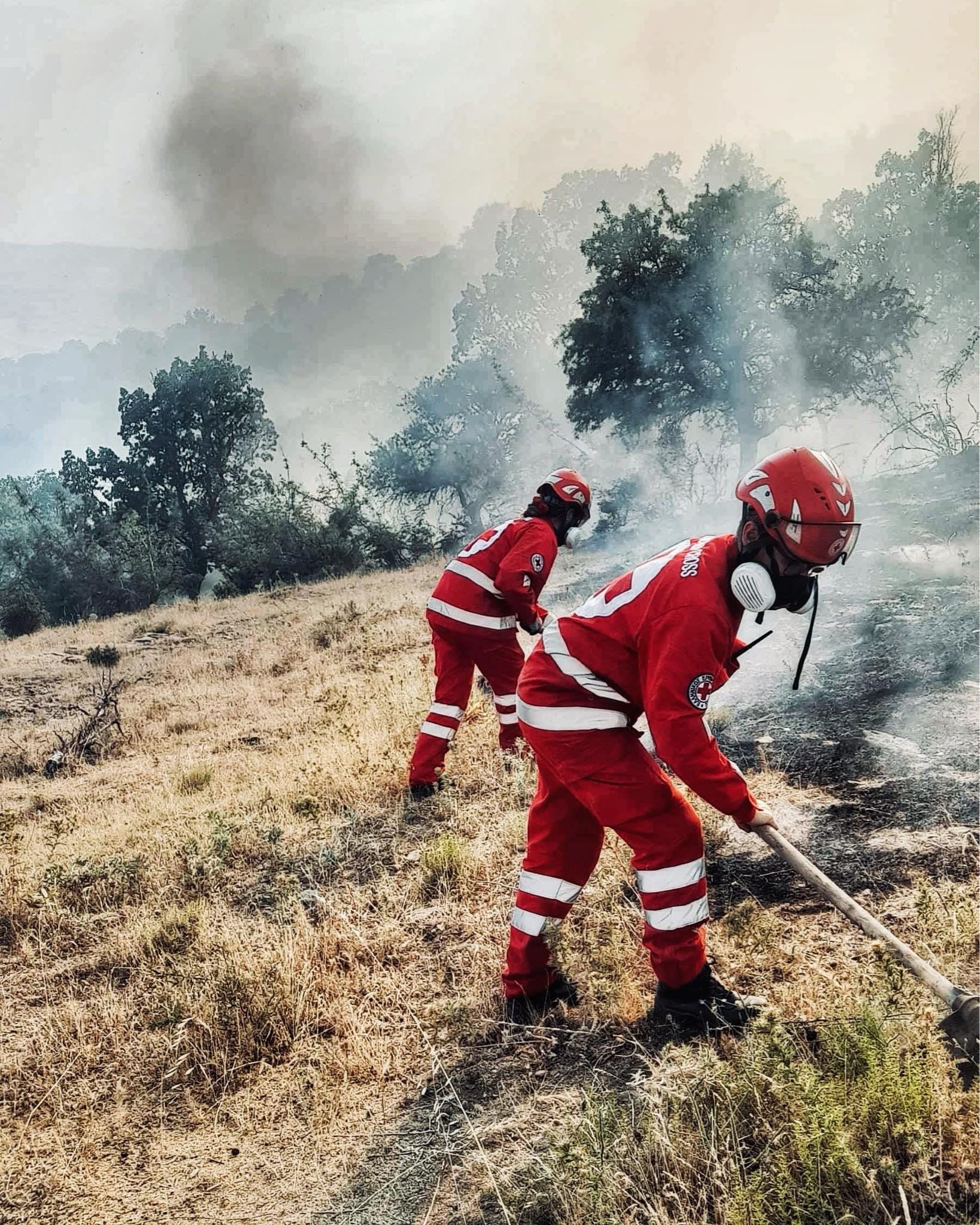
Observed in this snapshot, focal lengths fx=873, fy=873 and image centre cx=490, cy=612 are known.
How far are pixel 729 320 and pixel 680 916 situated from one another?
15.7m

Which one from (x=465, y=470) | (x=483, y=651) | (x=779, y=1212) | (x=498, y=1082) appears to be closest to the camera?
(x=779, y=1212)

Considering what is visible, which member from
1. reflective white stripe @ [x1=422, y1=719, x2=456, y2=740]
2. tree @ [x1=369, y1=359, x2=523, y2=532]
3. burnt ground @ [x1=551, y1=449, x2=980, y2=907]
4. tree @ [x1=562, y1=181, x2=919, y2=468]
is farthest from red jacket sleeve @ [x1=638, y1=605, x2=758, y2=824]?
tree @ [x1=369, y1=359, x2=523, y2=532]

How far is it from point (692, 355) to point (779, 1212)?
16.6 m

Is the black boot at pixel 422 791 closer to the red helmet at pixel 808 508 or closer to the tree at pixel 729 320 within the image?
the red helmet at pixel 808 508

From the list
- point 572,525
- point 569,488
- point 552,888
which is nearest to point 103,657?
point 572,525

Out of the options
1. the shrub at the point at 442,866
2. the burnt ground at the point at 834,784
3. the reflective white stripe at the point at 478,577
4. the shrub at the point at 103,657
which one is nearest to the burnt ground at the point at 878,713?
the burnt ground at the point at 834,784

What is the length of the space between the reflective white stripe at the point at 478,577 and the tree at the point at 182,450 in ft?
79.0

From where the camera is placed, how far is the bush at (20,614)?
19766mm

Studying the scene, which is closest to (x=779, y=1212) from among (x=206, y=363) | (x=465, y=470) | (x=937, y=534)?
(x=937, y=534)

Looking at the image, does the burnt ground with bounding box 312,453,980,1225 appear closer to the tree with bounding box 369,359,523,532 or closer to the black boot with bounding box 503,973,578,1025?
the black boot with bounding box 503,973,578,1025

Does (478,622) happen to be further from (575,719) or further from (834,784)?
(575,719)

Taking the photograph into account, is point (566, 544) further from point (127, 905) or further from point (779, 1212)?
point (779, 1212)

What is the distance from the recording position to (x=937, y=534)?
8.77 m

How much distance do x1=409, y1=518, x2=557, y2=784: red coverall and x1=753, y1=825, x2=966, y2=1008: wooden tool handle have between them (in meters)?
2.88
